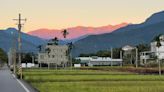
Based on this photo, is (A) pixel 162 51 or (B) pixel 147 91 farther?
(A) pixel 162 51

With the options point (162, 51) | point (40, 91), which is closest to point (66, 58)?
point (162, 51)

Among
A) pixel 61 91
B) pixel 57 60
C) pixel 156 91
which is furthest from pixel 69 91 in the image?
pixel 57 60

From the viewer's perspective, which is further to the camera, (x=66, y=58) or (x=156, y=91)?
(x=66, y=58)

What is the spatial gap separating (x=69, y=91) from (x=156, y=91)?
16.7 ft

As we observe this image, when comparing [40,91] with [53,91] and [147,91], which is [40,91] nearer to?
[53,91]

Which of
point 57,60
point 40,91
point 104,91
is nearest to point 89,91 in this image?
point 104,91

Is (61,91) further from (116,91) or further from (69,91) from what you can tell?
(116,91)

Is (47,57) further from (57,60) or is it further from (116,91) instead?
(116,91)

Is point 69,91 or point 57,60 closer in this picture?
point 69,91

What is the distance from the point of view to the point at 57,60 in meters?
193

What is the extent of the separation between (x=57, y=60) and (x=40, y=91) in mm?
162081

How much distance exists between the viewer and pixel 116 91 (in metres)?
30.3

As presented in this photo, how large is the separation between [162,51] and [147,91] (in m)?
170

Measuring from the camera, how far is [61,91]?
30.9m
